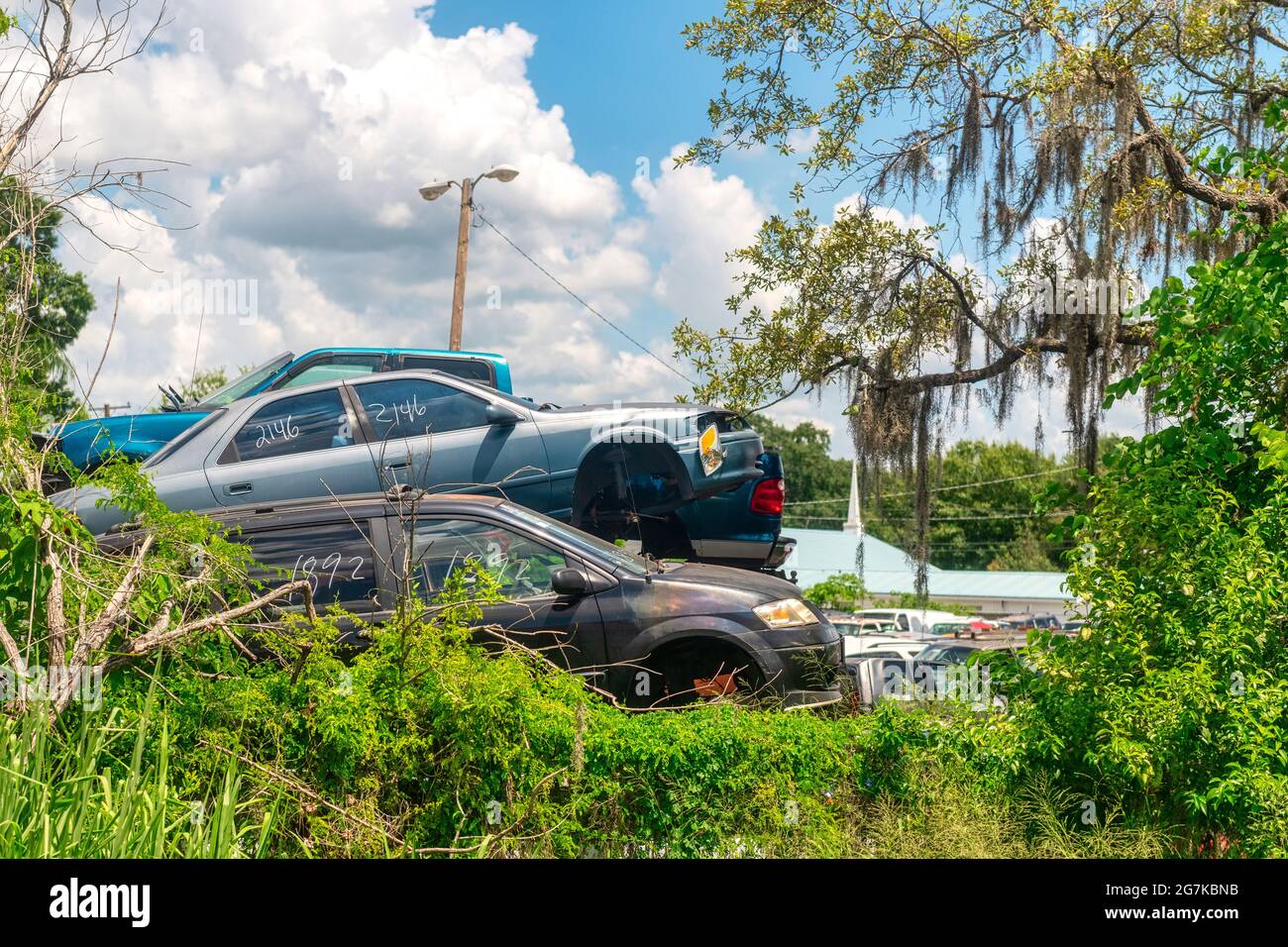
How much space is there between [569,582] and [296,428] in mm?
3007

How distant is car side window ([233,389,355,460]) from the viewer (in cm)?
759

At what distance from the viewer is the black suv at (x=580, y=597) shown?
5688 millimetres

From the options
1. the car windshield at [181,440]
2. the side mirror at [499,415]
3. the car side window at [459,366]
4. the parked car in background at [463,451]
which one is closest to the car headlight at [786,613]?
the parked car in background at [463,451]

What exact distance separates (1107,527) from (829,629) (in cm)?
151

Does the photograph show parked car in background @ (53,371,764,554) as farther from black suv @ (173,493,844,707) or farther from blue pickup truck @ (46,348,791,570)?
black suv @ (173,493,844,707)

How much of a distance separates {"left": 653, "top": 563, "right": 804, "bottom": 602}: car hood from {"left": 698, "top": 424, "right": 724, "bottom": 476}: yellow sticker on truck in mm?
1720

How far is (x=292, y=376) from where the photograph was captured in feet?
28.9

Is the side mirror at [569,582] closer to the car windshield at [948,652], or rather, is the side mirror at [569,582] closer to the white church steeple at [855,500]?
the white church steeple at [855,500]

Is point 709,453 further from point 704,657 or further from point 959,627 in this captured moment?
Result: point 959,627

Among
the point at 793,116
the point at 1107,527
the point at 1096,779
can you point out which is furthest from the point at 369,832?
the point at 793,116

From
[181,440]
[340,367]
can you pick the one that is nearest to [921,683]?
[181,440]

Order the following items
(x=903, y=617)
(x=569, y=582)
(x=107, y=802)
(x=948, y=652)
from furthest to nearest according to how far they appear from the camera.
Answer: (x=903, y=617), (x=948, y=652), (x=569, y=582), (x=107, y=802)

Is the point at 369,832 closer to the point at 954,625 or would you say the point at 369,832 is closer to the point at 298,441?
the point at 298,441

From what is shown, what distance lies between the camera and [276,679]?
5039mm
